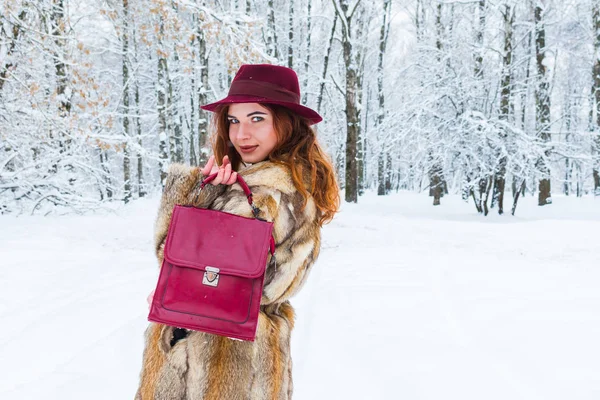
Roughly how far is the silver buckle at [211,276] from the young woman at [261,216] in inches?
7.9

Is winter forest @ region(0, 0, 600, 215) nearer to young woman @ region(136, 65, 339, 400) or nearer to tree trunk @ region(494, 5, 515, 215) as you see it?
tree trunk @ region(494, 5, 515, 215)

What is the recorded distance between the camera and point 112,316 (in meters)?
3.72

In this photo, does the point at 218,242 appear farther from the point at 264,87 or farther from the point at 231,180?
the point at 264,87

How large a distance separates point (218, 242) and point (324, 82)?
15.6m

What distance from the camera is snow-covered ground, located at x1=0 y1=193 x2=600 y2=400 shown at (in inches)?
106

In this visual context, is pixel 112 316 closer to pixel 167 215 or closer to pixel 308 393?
pixel 308 393

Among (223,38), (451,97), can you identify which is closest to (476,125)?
(451,97)

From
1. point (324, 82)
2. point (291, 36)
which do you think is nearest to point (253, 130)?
point (324, 82)

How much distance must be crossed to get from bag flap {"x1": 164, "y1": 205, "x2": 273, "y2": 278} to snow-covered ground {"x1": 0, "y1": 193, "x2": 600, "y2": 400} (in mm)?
1732

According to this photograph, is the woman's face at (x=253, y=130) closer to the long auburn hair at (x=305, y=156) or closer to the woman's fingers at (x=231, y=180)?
the long auburn hair at (x=305, y=156)

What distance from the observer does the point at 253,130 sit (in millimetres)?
1569

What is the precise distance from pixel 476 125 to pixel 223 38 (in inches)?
308

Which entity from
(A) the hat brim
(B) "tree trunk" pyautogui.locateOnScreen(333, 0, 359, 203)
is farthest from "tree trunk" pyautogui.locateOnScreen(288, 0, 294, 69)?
(A) the hat brim

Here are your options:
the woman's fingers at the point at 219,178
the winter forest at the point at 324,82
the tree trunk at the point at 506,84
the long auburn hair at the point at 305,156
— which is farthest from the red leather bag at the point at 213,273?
the tree trunk at the point at 506,84
